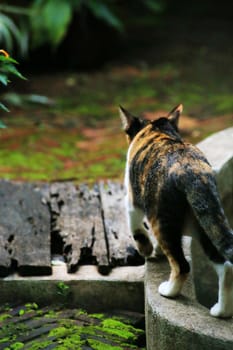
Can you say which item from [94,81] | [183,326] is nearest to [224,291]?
[183,326]

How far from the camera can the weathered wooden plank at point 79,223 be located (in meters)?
4.59

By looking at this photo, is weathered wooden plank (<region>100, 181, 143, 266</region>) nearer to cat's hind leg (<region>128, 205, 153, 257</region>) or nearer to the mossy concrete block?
cat's hind leg (<region>128, 205, 153, 257</region>)

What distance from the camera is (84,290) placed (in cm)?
435

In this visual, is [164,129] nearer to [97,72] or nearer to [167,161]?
[167,161]

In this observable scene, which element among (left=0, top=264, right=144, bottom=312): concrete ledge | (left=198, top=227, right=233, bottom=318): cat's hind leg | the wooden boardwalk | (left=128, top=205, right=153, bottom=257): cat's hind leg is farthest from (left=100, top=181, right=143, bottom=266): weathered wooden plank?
(left=198, top=227, right=233, bottom=318): cat's hind leg

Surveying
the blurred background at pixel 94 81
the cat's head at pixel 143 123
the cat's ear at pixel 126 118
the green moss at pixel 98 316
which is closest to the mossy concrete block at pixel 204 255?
the cat's head at pixel 143 123

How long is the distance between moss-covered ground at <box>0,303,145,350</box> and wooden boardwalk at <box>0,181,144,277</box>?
0.28 meters

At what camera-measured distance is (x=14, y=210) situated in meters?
5.24

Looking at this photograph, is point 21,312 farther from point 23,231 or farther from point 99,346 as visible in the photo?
point 23,231

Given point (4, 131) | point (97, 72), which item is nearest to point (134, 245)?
point (4, 131)

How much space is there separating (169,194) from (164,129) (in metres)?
0.79

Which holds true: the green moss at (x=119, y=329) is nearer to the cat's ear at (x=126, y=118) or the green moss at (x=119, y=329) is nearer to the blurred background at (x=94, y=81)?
the cat's ear at (x=126, y=118)

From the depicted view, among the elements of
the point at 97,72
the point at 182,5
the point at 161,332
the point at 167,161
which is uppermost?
the point at 182,5

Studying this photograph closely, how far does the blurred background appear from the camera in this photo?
7.42 metres
